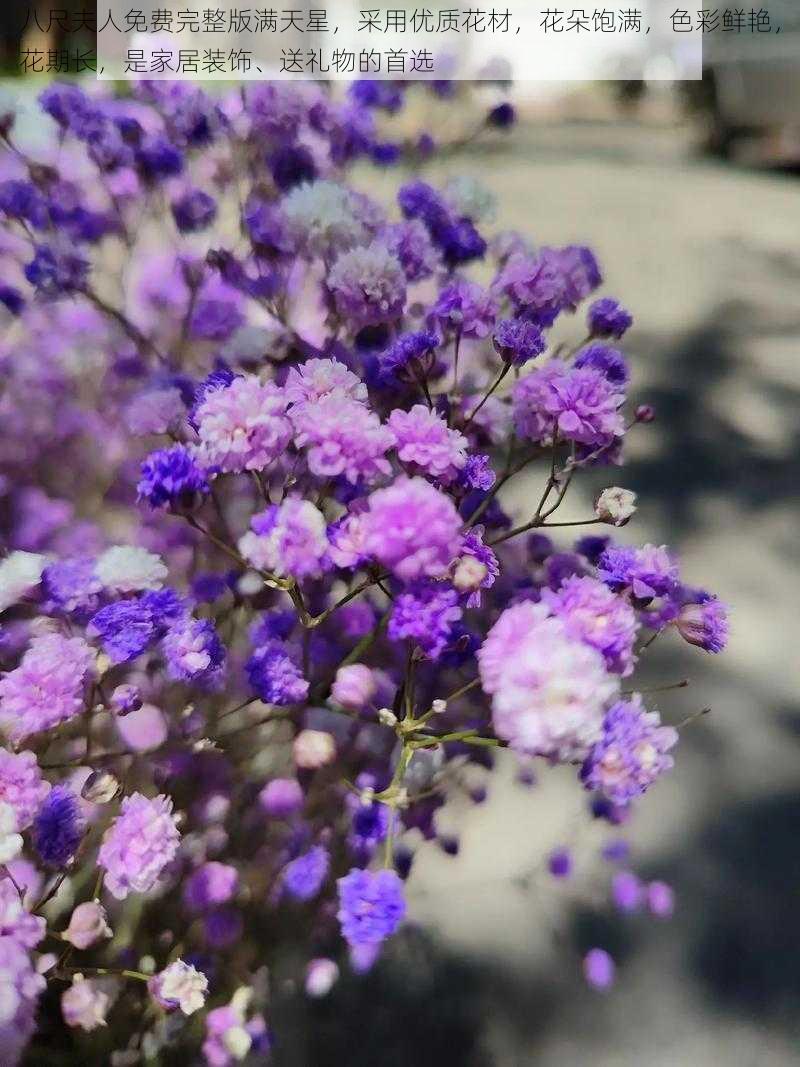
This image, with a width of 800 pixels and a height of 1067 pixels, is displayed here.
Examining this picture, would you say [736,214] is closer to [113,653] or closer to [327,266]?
[327,266]

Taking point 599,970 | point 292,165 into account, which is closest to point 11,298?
point 292,165

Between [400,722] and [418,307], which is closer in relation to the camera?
[400,722]

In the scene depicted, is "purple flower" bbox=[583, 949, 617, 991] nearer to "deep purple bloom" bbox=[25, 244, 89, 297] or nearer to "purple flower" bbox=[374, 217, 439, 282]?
"purple flower" bbox=[374, 217, 439, 282]

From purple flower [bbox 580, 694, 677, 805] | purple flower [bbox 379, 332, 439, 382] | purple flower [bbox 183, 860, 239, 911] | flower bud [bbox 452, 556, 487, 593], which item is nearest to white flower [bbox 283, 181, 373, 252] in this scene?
purple flower [bbox 379, 332, 439, 382]

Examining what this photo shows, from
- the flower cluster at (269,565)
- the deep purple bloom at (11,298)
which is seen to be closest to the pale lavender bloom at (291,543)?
the flower cluster at (269,565)

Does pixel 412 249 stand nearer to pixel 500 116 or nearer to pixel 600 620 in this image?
pixel 600 620

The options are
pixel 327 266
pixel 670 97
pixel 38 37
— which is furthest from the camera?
pixel 670 97

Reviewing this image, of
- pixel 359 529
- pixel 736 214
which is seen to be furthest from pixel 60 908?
pixel 736 214
